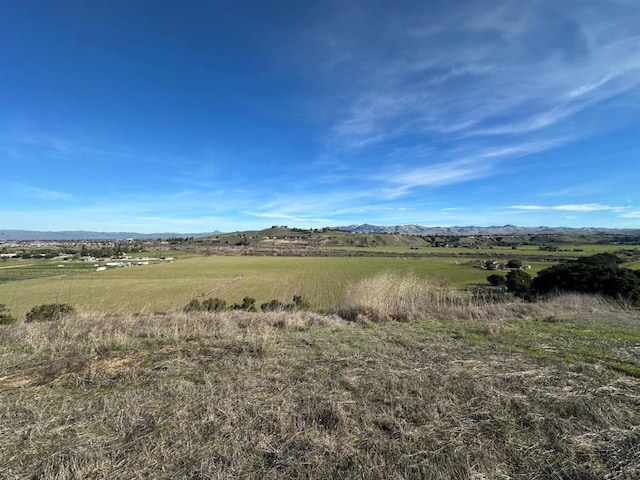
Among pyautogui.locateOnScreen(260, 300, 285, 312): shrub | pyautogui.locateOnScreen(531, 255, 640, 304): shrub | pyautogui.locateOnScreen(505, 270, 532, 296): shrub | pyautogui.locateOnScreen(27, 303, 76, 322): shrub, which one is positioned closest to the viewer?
pyautogui.locateOnScreen(27, 303, 76, 322): shrub

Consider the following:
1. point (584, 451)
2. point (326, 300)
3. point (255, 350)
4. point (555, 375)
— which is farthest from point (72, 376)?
point (326, 300)

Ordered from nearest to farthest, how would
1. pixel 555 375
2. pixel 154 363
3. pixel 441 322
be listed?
pixel 555 375 < pixel 154 363 < pixel 441 322

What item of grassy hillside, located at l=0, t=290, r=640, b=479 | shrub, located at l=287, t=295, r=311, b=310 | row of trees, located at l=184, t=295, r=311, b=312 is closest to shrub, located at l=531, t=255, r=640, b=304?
shrub, located at l=287, t=295, r=311, b=310

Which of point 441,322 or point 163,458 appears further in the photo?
point 441,322

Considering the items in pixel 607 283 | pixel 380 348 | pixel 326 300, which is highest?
pixel 380 348

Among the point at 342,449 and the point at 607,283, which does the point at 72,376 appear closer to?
the point at 342,449

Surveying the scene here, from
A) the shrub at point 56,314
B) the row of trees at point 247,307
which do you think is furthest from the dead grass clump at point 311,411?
the row of trees at point 247,307

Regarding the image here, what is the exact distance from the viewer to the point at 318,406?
12.1 feet

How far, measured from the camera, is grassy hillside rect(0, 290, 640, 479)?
2686 mm

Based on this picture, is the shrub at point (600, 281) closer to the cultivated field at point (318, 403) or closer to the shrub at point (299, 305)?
the shrub at point (299, 305)

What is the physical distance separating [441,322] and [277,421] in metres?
7.19

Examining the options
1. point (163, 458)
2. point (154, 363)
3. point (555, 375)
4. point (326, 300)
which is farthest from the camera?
point (326, 300)

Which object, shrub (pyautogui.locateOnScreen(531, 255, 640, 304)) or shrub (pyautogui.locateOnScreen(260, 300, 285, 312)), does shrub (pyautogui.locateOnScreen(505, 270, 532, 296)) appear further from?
shrub (pyautogui.locateOnScreen(260, 300, 285, 312))

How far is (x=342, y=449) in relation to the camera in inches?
113
